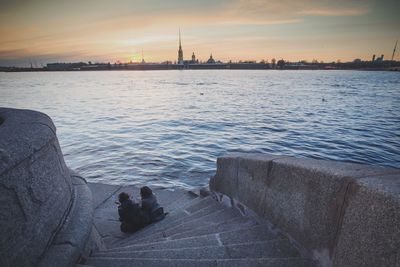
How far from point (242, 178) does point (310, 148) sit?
10.5 m

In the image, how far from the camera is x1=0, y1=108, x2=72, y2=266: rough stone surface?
1854 mm

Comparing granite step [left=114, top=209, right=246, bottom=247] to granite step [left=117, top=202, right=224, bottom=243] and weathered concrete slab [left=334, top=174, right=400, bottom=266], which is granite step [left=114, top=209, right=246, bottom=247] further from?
weathered concrete slab [left=334, top=174, right=400, bottom=266]

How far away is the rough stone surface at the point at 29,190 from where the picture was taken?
1.85m

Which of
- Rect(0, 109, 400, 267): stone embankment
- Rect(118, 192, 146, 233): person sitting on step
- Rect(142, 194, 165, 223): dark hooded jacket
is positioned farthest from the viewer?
Rect(142, 194, 165, 223): dark hooded jacket

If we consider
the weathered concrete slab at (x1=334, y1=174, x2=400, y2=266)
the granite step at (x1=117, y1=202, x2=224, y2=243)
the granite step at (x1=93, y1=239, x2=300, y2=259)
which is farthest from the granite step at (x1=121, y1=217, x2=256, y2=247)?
the weathered concrete slab at (x1=334, y1=174, x2=400, y2=266)

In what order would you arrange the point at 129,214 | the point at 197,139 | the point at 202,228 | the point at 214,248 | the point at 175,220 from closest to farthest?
1. the point at 214,248
2. the point at 202,228
3. the point at 175,220
4. the point at 129,214
5. the point at 197,139

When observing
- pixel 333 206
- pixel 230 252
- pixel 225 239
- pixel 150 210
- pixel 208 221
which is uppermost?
pixel 333 206

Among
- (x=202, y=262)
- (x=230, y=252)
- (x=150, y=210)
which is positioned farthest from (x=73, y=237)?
(x=150, y=210)

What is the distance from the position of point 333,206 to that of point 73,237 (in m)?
2.34

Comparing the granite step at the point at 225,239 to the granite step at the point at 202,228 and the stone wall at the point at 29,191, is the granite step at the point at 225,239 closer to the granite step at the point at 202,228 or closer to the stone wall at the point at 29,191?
the granite step at the point at 202,228

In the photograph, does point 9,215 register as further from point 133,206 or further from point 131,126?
point 131,126

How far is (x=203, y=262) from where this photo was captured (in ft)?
7.89

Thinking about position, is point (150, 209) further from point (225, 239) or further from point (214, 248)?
point (214, 248)

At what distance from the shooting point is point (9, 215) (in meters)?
1.86
